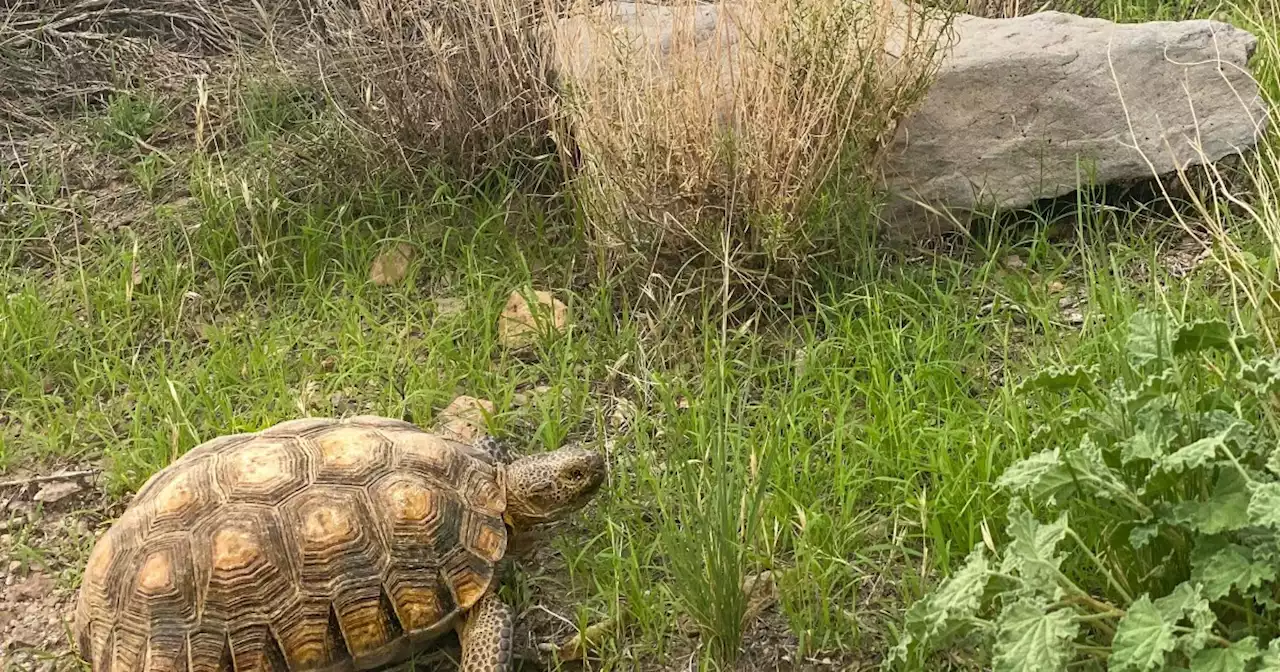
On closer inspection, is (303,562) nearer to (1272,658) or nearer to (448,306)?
(448,306)

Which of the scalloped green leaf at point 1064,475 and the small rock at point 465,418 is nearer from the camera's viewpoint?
the scalloped green leaf at point 1064,475

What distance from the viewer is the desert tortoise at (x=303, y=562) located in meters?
2.38

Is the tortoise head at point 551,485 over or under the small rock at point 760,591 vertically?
over

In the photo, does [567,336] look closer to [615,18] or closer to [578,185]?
[578,185]

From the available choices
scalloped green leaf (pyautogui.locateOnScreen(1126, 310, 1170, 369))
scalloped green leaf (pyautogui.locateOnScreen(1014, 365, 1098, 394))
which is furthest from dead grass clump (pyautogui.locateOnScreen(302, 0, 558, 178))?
scalloped green leaf (pyautogui.locateOnScreen(1126, 310, 1170, 369))

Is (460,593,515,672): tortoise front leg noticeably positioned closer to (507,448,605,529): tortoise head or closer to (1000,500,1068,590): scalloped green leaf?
(507,448,605,529): tortoise head

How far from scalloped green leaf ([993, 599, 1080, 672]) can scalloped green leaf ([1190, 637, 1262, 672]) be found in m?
0.19

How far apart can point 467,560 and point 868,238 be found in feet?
5.38

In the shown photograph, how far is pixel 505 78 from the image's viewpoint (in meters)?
3.89

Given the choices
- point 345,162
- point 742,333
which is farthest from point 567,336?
point 345,162

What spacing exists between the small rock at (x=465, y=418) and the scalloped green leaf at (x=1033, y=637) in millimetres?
1555

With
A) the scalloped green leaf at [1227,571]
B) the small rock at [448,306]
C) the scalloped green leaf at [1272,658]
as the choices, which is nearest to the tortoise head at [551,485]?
the small rock at [448,306]

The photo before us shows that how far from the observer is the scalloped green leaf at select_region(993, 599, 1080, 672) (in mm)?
1827

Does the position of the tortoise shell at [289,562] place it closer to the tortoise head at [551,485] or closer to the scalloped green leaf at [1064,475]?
the tortoise head at [551,485]
